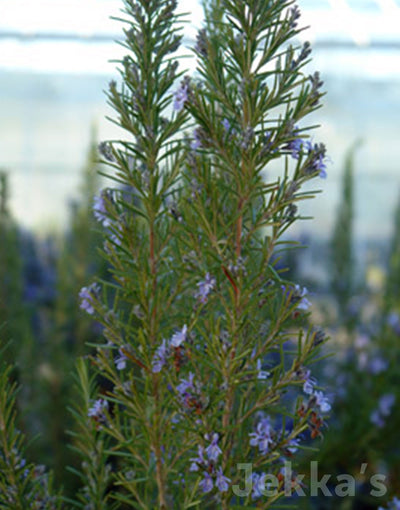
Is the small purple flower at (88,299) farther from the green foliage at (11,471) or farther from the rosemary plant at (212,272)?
the green foliage at (11,471)

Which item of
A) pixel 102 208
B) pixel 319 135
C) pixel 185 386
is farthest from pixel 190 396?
pixel 319 135

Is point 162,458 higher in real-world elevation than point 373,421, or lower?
higher

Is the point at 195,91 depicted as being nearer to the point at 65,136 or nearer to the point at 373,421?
the point at 373,421

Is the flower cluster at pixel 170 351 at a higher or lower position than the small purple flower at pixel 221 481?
higher

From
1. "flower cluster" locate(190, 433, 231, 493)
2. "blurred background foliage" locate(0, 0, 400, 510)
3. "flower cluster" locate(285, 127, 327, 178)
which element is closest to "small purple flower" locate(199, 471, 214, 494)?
"flower cluster" locate(190, 433, 231, 493)

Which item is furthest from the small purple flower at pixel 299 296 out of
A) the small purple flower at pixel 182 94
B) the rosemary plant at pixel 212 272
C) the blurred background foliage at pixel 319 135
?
the blurred background foliage at pixel 319 135

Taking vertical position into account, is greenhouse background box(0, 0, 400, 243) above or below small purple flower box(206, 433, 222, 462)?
above

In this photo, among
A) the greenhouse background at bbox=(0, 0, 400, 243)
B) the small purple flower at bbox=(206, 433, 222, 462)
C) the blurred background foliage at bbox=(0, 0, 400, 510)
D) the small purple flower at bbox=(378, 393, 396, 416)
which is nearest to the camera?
the small purple flower at bbox=(206, 433, 222, 462)

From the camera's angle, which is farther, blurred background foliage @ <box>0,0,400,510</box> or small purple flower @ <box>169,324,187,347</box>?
blurred background foliage @ <box>0,0,400,510</box>

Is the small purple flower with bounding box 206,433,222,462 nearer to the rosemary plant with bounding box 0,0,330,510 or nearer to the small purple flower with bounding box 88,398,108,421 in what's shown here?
the rosemary plant with bounding box 0,0,330,510

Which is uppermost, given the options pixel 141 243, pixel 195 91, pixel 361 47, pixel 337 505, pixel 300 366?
pixel 361 47

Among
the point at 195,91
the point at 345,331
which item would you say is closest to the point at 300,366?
the point at 195,91
